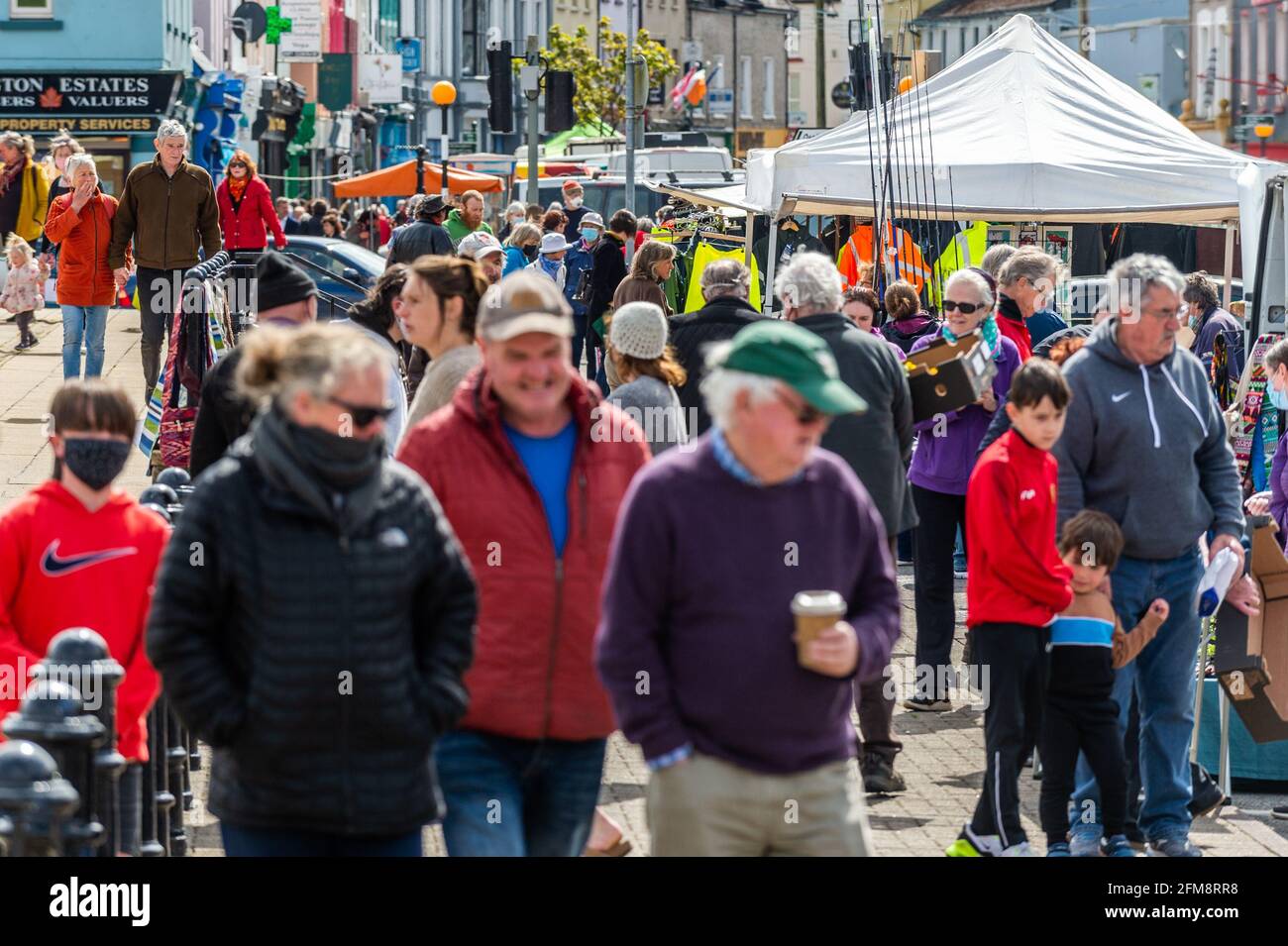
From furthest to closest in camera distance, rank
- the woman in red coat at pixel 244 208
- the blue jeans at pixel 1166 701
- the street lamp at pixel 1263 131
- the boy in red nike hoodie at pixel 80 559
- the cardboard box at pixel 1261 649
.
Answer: the street lamp at pixel 1263 131
the woman in red coat at pixel 244 208
the cardboard box at pixel 1261 649
the blue jeans at pixel 1166 701
the boy in red nike hoodie at pixel 80 559

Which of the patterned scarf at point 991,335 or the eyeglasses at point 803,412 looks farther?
the patterned scarf at point 991,335

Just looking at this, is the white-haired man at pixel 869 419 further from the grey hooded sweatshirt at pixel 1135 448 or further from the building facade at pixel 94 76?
the building facade at pixel 94 76

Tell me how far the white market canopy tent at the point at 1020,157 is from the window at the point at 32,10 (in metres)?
22.7

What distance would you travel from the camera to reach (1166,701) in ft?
25.2

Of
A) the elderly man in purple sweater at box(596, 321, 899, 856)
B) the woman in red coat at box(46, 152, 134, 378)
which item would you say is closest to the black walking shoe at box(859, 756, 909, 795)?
the elderly man in purple sweater at box(596, 321, 899, 856)

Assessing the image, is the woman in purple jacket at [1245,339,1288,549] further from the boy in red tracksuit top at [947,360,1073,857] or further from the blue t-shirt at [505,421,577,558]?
the blue t-shirt at [505,421,577,558]

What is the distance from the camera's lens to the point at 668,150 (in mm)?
37375

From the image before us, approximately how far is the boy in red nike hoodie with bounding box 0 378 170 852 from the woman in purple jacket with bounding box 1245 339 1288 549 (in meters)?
5.09

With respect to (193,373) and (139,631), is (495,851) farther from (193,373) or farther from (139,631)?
(193,373)

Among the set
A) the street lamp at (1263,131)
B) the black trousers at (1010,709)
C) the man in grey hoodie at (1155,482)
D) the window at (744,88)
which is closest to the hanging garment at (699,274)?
the man in grey hoodie at (1155,482)

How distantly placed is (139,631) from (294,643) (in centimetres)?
160

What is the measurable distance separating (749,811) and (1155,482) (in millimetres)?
3143

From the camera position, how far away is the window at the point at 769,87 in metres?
108

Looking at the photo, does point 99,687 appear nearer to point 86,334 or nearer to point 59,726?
point 59,726
